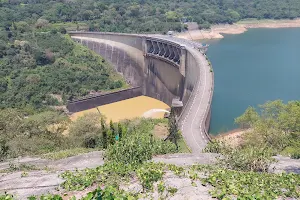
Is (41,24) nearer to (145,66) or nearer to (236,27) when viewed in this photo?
(145,66)

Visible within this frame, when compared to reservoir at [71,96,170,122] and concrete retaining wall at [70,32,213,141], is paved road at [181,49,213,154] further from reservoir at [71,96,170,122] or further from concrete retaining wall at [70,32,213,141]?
reservoir at [71,96,170,122]

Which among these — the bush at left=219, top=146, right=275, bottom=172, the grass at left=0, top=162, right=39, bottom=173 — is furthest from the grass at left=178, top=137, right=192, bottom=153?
the grass at left=0, top=162, right=39, bottom=173

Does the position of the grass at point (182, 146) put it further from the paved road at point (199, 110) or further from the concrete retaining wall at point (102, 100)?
the concrete retaining wall at point (102, 100)

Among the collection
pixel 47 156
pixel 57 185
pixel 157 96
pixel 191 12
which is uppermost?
Result: pixel 191 12

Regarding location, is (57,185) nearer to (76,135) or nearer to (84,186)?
(84,186)

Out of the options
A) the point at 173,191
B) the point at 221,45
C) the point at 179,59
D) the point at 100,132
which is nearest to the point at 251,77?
the point at 179,59

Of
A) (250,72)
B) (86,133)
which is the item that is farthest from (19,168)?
(250,72)
